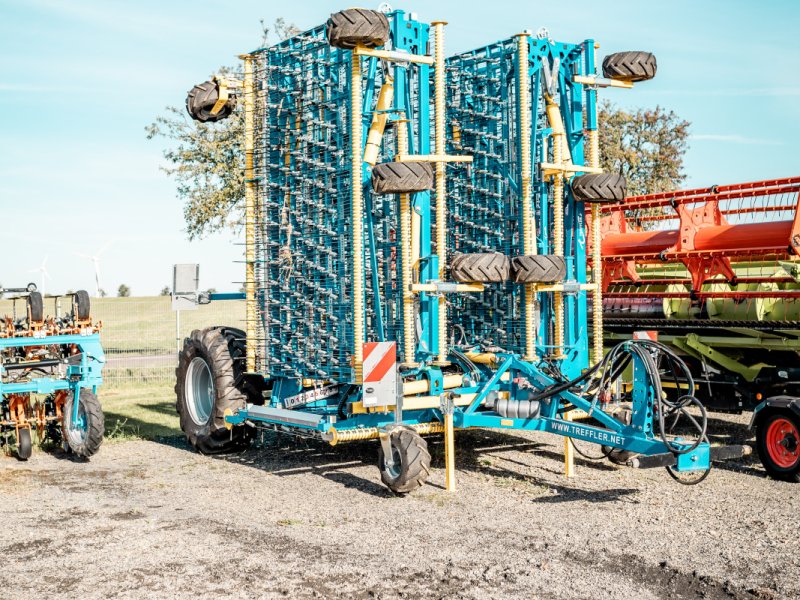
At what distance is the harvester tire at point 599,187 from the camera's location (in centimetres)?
993

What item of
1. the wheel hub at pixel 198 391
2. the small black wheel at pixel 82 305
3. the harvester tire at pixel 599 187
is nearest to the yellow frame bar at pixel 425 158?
the harvester tire at pixel 599 187

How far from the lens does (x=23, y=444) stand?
11.1 meters

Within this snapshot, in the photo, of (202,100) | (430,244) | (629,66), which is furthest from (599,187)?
(202,100)

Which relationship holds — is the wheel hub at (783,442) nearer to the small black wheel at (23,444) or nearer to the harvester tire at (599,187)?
the harvester tire at (599,187)

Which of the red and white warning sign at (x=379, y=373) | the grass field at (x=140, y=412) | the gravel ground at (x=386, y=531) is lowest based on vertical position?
the gravel ground at (x=386, y=531)

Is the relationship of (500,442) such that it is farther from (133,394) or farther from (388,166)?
(133,394)

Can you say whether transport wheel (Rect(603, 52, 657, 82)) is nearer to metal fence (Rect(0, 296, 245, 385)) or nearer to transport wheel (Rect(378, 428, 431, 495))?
transport wheel (Rect(378, 428, 431, 495))

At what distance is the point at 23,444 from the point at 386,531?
535 centimetres

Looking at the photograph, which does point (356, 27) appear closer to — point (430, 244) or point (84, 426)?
point (430, 244)

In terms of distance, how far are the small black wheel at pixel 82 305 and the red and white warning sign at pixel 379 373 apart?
4.31 m

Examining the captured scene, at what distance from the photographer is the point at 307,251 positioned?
33.8 feet

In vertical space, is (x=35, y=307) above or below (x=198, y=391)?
above

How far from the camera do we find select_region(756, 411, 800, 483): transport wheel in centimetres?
939

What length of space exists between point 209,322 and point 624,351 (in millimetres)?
31538
